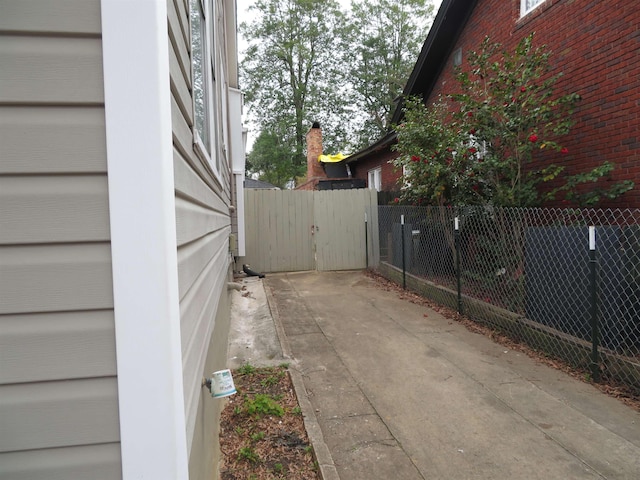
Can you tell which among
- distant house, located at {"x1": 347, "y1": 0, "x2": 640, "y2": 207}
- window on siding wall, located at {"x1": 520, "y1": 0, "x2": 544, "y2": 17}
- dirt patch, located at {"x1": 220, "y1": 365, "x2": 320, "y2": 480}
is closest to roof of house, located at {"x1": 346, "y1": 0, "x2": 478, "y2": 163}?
distant house, located at {"x1": 347, "y1": 0, "x2": 640, "y2": 207}

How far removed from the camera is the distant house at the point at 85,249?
1.20 metres

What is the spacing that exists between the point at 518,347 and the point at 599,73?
3.82m

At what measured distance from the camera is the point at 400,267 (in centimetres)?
915

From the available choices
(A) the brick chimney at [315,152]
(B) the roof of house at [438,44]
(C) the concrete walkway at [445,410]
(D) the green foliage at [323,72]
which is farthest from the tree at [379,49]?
(C) the concrete walkway at [445,410]

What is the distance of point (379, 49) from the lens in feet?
103

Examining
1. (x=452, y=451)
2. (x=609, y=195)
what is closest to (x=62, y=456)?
(x=452, y=451)

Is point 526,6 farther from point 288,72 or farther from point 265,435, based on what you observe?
point 288,72

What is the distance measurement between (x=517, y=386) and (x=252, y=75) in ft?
95.1

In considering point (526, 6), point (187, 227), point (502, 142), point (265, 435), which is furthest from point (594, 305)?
point (526, 6)

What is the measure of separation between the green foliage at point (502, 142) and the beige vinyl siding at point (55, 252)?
18.5 feet

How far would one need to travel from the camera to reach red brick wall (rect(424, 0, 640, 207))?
529 centimetres

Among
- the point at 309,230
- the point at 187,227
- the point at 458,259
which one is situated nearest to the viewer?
the point at 187,227

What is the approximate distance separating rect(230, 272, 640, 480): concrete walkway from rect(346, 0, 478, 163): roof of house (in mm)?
5451

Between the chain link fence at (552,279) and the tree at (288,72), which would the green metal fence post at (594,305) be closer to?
the chain link fence at (552,279)
